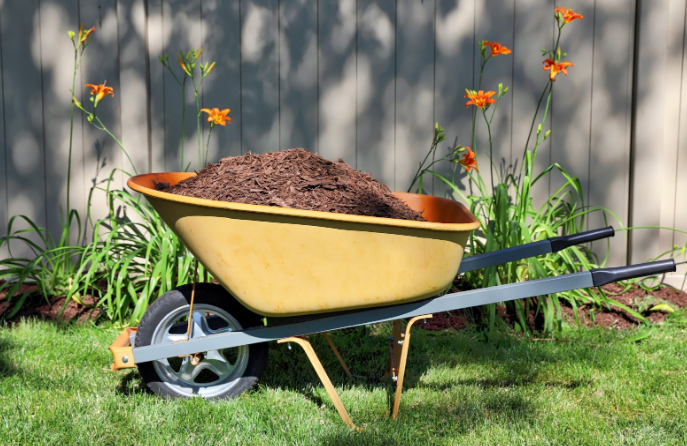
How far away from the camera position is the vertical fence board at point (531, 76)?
3420 mm

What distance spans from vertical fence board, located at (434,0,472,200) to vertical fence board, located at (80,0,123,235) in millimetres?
1862

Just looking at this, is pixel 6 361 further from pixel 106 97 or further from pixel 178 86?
pixel 178 86

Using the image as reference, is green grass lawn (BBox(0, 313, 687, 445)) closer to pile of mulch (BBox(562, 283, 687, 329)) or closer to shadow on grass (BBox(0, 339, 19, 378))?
shadow on grass (BBox(0, 339, 19, 378))

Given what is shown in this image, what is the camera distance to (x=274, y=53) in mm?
3441

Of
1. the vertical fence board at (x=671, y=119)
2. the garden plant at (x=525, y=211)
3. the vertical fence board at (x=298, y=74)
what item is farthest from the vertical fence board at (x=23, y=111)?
the vertical fence board at (x=671, y=119)

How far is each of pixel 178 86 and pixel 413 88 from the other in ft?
4.54

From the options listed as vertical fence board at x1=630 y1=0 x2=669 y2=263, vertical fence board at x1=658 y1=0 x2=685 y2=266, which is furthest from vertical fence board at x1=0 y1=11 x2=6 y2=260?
vertical fence board at x1=658 y1=0 x2=685 y2=266

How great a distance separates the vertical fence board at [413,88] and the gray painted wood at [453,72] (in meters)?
0.04

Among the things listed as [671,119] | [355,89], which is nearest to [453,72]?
[355,89]

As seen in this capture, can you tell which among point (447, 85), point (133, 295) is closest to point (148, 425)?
point (133, 295)

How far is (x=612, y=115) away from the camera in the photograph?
3.47 m

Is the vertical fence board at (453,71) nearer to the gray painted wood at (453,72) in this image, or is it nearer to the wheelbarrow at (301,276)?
the gray painted wood at (453,72)

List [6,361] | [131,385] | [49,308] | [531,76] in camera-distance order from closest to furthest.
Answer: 1. [131,385]
2. [6,361]
3. [49,308]
4. [531,76]

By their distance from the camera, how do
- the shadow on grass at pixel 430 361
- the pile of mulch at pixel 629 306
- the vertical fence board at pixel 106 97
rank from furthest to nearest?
1. the vertical fence board at pixel 106 97
2. the pile of mulch at pixel 629 306
3. the shadow on grass at pixel 430 361
